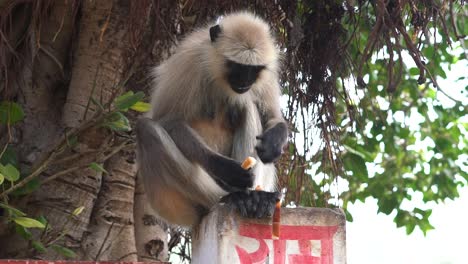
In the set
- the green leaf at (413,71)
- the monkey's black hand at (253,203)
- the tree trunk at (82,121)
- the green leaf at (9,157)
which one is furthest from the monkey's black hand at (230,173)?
the green leaf at (413,71)

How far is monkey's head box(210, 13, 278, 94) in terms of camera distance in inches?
175

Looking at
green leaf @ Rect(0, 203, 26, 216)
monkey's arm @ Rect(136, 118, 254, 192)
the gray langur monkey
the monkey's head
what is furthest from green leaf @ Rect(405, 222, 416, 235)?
green leaf @ Rect(0, 203, 26, 216)

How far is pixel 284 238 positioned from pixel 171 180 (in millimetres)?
947

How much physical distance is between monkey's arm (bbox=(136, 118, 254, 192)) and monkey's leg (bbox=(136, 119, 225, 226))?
25mm

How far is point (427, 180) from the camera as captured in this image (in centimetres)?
880

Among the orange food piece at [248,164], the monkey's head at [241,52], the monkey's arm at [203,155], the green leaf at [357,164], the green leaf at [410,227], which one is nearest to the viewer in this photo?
the orange food piece at [248,164]

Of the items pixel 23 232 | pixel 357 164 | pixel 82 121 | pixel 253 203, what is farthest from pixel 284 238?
pixel 357 164

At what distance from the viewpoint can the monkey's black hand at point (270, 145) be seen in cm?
415

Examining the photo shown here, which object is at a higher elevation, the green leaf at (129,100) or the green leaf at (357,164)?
the green leaf at (357,164)

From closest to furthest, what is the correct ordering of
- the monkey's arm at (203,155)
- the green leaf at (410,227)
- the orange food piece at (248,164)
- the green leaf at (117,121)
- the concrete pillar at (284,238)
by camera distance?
the concrete pillar at (284,238), the orange food piece at (248,164), the monkey's arm at (203,155), the green leaf at (117,121), the green leaf at (410,227)

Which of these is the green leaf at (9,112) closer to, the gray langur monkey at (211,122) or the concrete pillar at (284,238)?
the gray langur monkey at (211,122)

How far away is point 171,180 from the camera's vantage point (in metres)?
4.18

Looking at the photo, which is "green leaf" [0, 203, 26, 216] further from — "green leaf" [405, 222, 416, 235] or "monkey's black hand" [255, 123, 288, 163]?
"green leaf" [405, 222, 416, 235]

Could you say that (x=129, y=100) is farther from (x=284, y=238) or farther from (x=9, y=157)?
(x=284, y=238)
